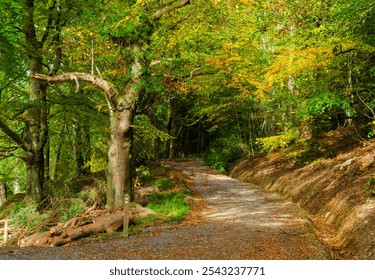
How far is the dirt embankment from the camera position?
7.24 metres

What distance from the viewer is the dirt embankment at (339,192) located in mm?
7238

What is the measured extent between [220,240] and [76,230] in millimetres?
4036

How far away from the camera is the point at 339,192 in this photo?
973 cm

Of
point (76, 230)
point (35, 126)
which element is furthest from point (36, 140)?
point (76, 230)

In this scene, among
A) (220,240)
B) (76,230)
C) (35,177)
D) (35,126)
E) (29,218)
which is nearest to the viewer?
(220,240)

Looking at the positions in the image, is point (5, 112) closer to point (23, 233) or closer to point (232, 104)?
point (23, 233)

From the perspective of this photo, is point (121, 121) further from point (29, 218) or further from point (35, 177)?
point (35, 177)

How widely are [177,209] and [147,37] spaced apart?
579 cm

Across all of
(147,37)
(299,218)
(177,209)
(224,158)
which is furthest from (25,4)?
(224,158)

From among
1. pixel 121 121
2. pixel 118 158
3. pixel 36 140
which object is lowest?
pixel 118 158

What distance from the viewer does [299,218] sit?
9898 mm

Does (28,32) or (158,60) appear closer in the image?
(158,60)

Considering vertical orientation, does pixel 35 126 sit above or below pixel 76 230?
above

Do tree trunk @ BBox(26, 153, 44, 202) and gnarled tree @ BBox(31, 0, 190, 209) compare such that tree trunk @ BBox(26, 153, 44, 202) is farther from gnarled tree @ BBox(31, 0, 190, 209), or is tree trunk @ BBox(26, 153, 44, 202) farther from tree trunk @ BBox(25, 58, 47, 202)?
gnarled tree @ BBox(31, 0, 190, 209)
